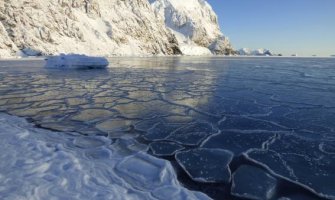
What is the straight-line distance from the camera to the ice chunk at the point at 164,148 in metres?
3.94

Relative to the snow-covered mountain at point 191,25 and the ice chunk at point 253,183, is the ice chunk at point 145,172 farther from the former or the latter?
the snow-covered mountain at point 191,25

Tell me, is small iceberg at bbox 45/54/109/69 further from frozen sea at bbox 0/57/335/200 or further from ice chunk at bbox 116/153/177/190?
ice chunk at bbox 116/153/177/190

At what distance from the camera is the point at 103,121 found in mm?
5559

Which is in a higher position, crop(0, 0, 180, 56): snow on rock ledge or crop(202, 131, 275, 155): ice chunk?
crop(0, 0, 180, 56): snow on rock ledge

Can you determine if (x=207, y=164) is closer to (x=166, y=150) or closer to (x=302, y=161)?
(x=166, y=150)

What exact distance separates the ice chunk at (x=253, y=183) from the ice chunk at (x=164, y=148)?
99 centimetres

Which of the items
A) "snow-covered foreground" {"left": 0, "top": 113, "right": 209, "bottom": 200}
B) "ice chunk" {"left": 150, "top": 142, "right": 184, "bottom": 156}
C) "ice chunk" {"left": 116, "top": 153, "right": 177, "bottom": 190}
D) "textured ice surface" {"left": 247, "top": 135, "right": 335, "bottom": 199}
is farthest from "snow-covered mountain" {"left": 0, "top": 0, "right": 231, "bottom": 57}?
"textured ice surface" {"left": 247, "top": 135, "right": 335, "bottom": 199}

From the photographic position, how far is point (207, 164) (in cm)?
358

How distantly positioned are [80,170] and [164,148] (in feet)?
4.37

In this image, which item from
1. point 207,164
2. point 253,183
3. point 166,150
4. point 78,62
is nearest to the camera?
point 253,183

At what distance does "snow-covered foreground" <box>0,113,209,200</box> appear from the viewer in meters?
2.71

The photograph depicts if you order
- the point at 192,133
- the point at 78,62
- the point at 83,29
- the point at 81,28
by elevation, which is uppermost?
the point at 81,28

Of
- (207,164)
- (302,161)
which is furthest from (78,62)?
(302,161)

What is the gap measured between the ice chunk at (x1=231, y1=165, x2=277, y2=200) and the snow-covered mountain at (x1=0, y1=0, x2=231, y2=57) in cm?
4239
